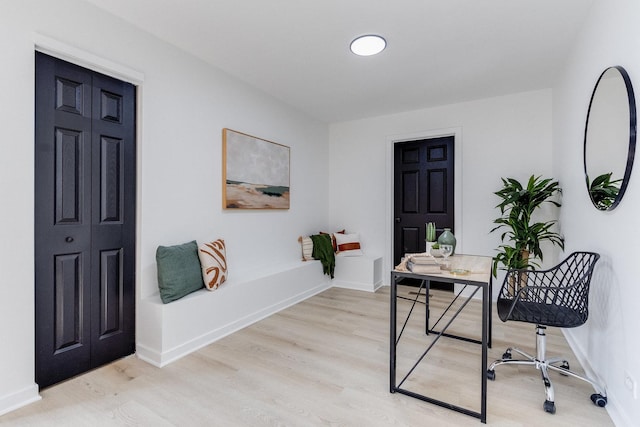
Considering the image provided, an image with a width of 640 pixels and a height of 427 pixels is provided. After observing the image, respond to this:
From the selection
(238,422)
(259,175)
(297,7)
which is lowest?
(238,422)

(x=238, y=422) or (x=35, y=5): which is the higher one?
(x=35, y=5)

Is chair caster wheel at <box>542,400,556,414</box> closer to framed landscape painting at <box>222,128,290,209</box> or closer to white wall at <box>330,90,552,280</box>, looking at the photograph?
white wall at <box>330,90,552,280</box>

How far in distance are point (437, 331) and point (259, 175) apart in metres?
2.41

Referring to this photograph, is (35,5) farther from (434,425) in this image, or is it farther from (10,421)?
(434,425)

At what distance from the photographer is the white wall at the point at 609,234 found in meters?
1.49

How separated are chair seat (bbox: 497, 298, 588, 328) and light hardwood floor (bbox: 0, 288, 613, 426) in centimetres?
45

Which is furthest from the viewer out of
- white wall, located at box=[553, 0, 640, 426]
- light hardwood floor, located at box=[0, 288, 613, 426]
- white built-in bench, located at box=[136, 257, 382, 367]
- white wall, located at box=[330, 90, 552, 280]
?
white wall, located at box=[330, 90, 552, 280]

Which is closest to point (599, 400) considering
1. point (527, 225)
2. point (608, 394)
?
point (608, 394)

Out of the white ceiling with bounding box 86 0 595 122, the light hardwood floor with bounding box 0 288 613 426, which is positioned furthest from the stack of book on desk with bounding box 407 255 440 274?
the white ceiling with bounding box 86 0 595 122

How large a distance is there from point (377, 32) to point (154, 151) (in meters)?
1.98

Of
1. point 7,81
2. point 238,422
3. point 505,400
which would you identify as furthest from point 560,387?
point 7,81

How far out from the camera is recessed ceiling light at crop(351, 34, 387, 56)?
2480 mm

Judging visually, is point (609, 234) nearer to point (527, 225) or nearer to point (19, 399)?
point (527, 225)

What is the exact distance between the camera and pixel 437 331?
9.19 feet
